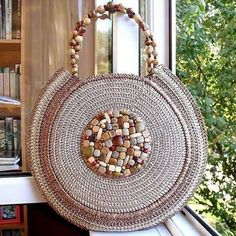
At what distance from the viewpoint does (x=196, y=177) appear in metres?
1.02

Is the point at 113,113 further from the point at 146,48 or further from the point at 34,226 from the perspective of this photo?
the point at 34,226

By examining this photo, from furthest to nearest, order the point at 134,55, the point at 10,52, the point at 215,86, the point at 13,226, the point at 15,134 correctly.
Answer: the point at 13,226 → the point at 10,52 → the point at 15,134 → the point at 134,55 → the point at 215,86

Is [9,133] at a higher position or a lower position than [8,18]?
lower

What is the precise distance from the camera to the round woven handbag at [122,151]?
1000mm

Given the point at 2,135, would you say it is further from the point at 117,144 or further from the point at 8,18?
the point at 117,144

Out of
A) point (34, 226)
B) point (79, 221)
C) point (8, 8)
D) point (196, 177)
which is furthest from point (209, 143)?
point (8, 8)

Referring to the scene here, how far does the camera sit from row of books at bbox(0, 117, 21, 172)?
150cm

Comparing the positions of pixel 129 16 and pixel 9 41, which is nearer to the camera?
pixel 129 16

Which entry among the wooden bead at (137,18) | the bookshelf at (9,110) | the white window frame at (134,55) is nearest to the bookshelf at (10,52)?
the bookshelf at (9,110)

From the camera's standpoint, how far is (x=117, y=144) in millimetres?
1000

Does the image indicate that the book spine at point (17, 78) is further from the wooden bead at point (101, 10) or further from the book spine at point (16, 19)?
the wooden bead at point (101, 10)

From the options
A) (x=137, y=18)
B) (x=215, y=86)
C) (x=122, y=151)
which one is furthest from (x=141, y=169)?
(x=137, y=18)

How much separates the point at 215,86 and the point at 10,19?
1117 millimetres

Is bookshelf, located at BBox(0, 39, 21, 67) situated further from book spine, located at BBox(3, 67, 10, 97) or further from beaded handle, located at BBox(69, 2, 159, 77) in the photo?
beaded handle, located at BBox(69, 2, 159, 77)
